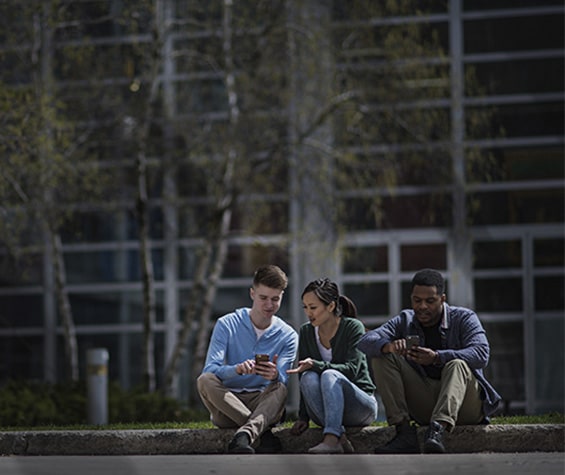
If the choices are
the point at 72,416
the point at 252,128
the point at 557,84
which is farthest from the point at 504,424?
the point at 557,84

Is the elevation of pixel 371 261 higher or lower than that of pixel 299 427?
higher

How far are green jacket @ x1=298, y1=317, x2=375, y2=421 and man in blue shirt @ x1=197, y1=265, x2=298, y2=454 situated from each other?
121 mm

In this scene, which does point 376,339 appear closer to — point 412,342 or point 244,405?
point 412,342

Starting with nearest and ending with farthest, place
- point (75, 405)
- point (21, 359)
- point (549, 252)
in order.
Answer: point (75, 405), point (549, 252), point (21, 359)

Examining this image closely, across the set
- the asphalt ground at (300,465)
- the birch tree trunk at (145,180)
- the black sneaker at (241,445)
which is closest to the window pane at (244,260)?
the birch tree trunk at (145,180)

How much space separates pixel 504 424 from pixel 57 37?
1039cm

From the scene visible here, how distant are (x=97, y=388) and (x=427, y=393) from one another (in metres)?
7.40

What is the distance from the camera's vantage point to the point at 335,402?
8.44m

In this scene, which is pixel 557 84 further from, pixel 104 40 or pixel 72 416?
pixel 72 416

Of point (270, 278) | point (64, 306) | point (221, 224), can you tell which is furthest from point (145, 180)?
point (270, 278)

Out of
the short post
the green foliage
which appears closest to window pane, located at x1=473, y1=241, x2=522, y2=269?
the green foliage

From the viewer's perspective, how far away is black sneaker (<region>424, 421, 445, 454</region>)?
8.12m

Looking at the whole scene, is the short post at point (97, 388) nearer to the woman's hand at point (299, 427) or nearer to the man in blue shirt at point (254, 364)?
the man in blue shirt at point (254, 364)

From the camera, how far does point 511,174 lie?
21000mm
